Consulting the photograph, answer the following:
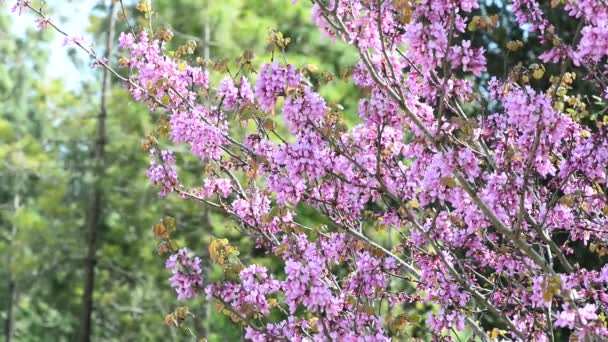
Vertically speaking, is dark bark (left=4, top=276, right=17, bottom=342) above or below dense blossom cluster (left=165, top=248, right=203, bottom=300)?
above

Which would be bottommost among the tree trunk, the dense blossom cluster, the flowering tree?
the dense blossom cluster

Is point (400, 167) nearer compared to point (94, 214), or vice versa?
point (400, 167)

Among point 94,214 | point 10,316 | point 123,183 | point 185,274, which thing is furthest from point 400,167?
point 10,316

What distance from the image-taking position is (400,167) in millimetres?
3795

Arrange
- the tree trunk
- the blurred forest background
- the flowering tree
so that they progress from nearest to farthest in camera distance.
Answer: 1. the flowering tree
2. the blurred forest background
3. the tree trunk

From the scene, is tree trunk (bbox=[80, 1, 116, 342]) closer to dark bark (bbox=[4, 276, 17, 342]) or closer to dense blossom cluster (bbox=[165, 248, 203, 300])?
dark bark (bbox=[4, 276, 17, 342])

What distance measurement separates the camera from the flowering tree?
2.78 m

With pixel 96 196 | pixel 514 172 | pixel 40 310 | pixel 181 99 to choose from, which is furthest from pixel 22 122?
pixel 514 172

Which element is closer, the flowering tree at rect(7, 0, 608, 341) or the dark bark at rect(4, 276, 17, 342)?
the flowering tree at rect(7, 0, 608, 341)

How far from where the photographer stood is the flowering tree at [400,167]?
278cm

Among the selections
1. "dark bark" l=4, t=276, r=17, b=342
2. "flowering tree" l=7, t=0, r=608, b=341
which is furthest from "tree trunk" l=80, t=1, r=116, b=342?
"flowering tree" l=7, t=0, r=608, b=341

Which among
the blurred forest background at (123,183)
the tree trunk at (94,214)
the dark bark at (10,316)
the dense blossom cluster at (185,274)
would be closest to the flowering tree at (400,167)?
the dense blossom cluster at (185,274)

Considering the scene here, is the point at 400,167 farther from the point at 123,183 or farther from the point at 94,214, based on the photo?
the point at 123,183

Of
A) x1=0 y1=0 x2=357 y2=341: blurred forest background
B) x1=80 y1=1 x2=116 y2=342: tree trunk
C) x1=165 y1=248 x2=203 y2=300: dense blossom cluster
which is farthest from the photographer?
x1=80 y1=1 x2=116 y2=342: tree trunk
